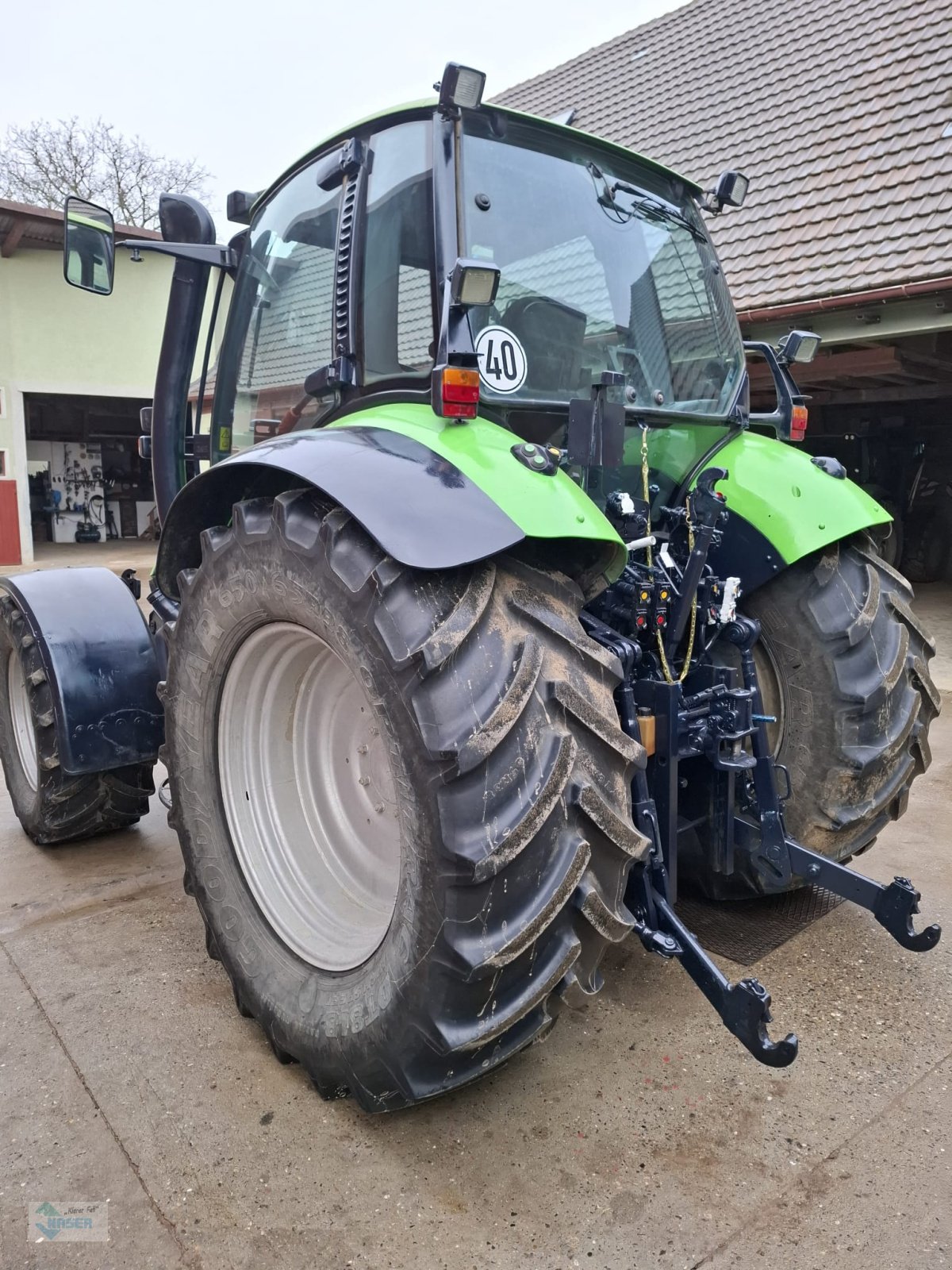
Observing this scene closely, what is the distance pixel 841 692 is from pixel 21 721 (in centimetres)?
318

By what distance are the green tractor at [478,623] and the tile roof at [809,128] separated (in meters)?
5.18

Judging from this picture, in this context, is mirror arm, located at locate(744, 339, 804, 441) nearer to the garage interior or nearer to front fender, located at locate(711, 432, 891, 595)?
front fender, located at locate(711, 432, 891, 595)

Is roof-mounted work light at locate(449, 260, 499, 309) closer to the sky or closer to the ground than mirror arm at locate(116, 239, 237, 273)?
closer to the ground

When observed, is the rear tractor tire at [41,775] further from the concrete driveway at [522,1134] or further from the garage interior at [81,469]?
the garage interior at [81,469]

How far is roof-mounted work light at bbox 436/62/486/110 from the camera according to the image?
216cm

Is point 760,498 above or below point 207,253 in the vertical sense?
below

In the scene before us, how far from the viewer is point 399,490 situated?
1.82 m

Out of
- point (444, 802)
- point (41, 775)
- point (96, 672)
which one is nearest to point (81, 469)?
point (41, 775)

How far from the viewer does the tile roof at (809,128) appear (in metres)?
7.39

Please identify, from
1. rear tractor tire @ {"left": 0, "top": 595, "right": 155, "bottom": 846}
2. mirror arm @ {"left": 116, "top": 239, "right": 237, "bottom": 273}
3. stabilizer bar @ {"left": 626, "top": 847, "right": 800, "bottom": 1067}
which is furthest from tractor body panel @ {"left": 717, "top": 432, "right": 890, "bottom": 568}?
rear tractor tire @ {"left": 0, "top": 595, "right": 155, "bottom": 846}

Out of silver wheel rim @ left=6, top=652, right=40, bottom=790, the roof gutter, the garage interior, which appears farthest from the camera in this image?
the garage interior

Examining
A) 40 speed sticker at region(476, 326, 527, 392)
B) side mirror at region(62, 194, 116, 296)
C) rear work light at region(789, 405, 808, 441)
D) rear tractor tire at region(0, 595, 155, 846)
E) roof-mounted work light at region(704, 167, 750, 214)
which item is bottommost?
rear tractor tire at region(0, 595, 155, 846)

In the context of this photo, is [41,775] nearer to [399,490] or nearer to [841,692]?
[399,490]

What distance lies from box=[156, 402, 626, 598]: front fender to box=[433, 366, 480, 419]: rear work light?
0.05 metres
